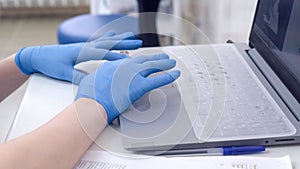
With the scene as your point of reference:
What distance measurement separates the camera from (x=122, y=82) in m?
0.63

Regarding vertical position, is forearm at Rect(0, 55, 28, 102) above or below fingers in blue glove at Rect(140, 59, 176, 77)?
below

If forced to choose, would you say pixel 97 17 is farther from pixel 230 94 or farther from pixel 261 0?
→ pixel 230 94

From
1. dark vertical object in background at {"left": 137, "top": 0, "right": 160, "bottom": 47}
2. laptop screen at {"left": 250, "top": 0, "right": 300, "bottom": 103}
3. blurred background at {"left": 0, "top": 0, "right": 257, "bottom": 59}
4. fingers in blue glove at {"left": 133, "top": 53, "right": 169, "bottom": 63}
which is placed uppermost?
laptop screen at {"left": 250, "top": 0, "right": 300, "bottom": 103}

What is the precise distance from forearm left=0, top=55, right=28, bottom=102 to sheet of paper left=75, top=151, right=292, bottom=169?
357 mm

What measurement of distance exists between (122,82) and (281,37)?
29 cm

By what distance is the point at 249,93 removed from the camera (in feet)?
2.17

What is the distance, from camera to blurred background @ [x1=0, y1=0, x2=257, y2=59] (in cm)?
140

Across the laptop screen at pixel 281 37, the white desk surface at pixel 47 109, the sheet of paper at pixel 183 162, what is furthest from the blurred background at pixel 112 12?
the sheet of paper at pixel 183 162

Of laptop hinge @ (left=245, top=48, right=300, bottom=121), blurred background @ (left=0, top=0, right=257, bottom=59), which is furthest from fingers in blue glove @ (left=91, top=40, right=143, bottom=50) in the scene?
Answer: blurred background @ (left=0, top=0, right=257, bottom=59)

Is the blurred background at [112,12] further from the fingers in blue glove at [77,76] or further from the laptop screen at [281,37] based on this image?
the fingers in blue glove at [77,76]

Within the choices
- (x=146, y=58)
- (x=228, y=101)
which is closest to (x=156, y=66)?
(x=146, y=58)

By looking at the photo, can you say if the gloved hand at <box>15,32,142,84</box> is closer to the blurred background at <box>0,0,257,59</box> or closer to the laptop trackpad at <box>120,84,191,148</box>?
the laptop trackpad at <box>120,84,191,148</box>

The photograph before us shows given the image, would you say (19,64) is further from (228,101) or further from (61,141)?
(228,101)

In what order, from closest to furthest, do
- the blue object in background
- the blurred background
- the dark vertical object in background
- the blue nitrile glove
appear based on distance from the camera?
the blue nitrile glove
the dark vertical object in background
the blurred background
the blue object in background
